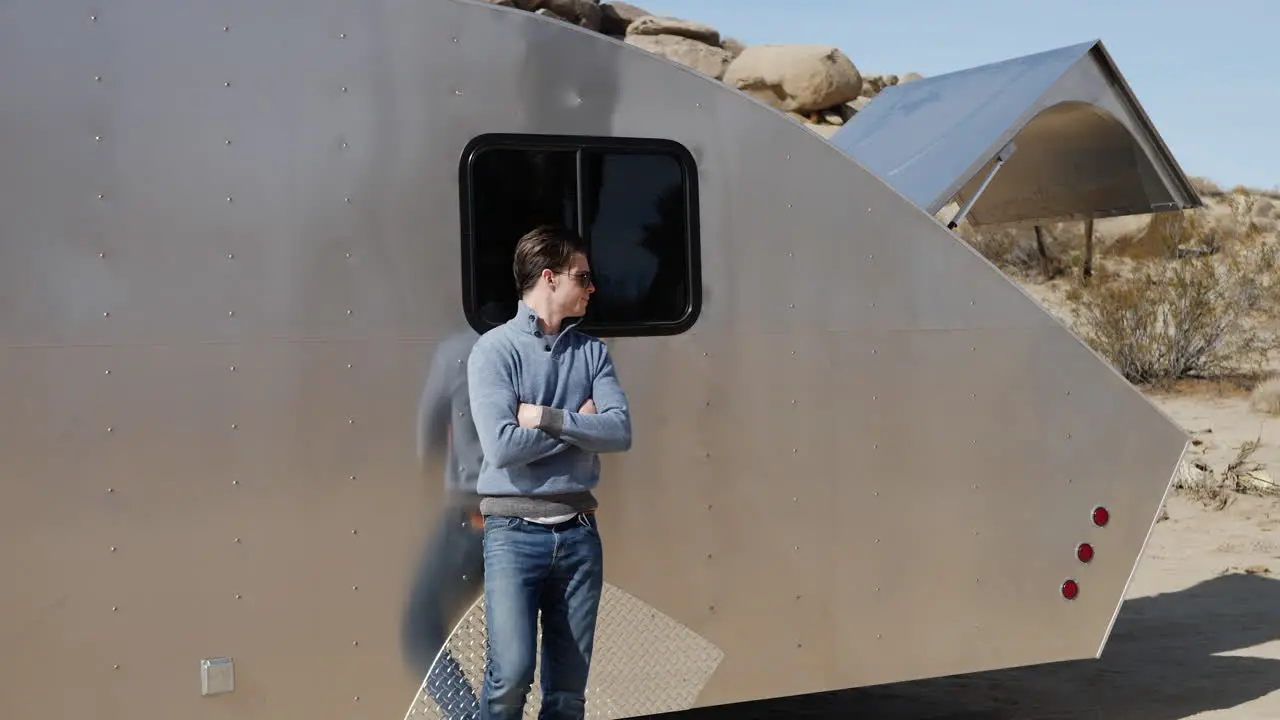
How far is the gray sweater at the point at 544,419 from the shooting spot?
12.3 feet

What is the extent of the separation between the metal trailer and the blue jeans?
18.5 inches

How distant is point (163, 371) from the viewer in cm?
396

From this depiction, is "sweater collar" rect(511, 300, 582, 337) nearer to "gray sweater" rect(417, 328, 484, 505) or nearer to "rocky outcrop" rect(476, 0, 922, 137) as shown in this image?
"gray sweater" rect(417, 328, 484, 505)

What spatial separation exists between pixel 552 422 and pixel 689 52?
87.9 ft

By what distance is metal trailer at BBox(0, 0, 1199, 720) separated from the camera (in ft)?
12.8

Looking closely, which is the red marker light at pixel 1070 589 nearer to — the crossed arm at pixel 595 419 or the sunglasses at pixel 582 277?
the crossed arm at pixel 595 419

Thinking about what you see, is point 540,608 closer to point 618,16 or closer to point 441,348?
point 441,348

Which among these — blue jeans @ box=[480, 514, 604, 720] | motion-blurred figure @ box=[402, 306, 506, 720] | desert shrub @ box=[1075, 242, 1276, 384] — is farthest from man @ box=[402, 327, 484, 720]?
desert shrub @ box=[1075, 242, 1276, 384]

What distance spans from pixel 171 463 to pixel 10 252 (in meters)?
0.69

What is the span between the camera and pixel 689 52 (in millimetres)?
29734

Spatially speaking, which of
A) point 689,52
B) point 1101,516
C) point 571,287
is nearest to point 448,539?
point 571,287

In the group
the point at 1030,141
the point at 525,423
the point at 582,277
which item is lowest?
the point at 525,423

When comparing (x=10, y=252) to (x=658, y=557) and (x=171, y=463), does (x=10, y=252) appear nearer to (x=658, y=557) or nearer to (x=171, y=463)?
(x=171, y=463)

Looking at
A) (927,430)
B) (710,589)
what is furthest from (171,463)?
(927,430)
